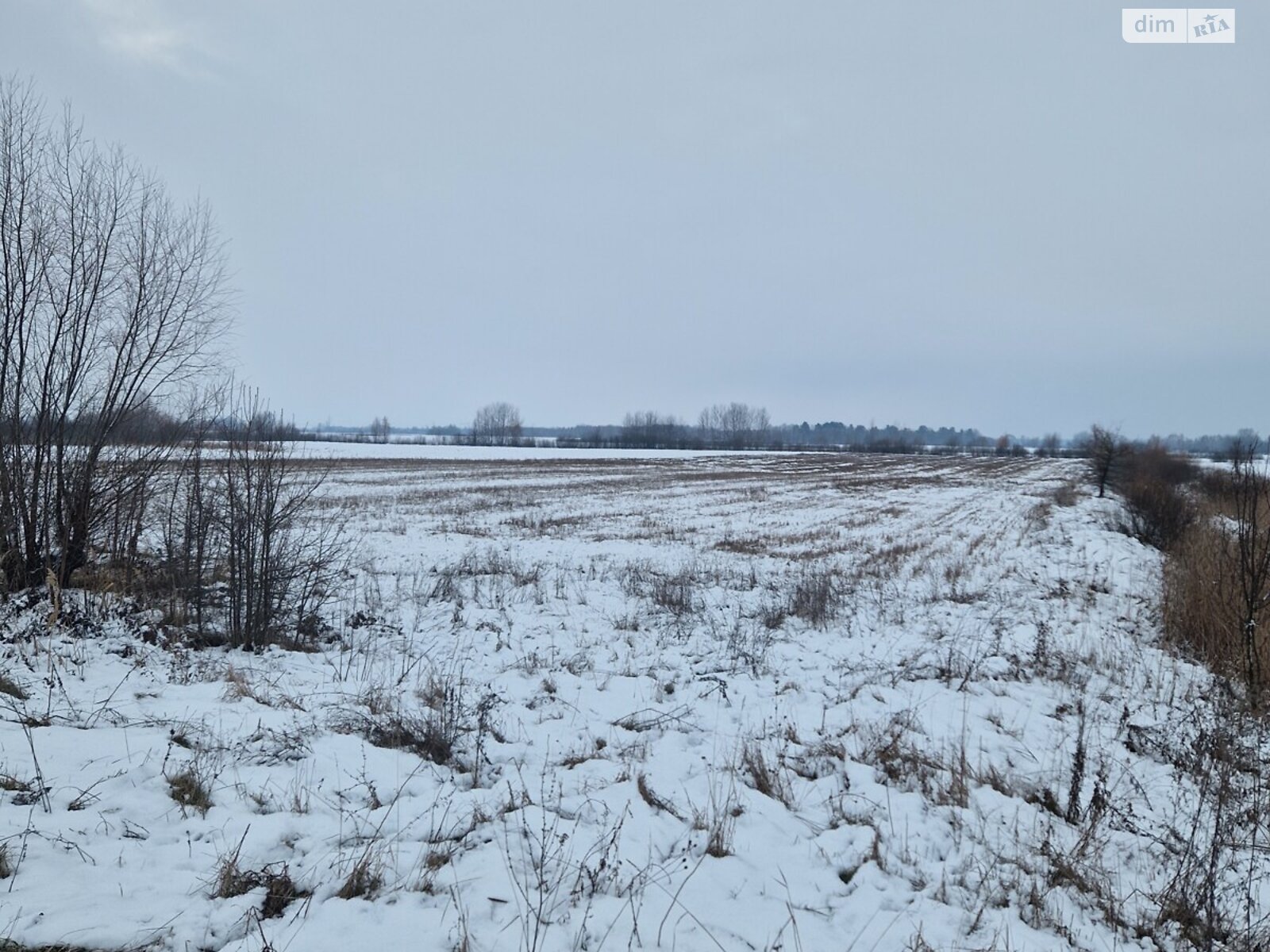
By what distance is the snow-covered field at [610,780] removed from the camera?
10.7 feet

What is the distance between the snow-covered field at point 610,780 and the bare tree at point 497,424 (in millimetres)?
125589

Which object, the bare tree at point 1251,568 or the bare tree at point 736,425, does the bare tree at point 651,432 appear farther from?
the bare tree at point 1251,568

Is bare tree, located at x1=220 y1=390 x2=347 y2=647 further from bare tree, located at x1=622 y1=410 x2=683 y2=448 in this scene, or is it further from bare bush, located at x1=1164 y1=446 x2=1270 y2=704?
bare tree, located at x1=622 y1=410 x2=683 y2=448

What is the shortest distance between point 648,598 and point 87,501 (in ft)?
28.6

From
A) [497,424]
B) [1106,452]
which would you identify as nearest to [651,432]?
[497,424]

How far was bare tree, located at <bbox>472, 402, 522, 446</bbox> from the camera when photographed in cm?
14025

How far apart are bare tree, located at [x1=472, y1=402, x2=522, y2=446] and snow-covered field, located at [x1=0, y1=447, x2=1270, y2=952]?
126m

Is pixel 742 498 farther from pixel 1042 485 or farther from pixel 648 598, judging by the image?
pixel 1042 485

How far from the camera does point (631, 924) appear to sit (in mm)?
3230

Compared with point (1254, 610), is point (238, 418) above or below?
above

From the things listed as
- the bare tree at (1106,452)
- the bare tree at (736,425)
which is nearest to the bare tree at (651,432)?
the bare tree at (736,425)

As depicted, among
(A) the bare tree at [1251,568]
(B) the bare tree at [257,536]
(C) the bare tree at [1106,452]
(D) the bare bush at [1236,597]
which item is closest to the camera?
(A) the bare tree at [1251,568]

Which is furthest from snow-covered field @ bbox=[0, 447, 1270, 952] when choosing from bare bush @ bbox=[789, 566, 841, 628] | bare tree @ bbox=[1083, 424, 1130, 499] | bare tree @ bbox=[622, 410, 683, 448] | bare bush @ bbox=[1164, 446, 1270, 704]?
bare tree @ bbox=[622, 410, 683, 448]

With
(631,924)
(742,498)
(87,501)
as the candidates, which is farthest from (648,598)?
(742,498)
